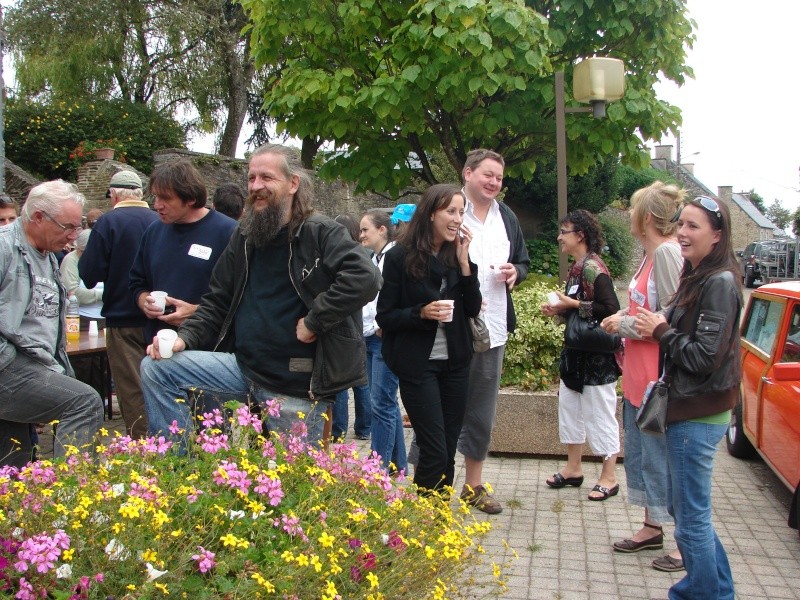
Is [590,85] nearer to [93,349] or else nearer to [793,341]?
[793,341]

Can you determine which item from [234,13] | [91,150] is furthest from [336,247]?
[234,13]

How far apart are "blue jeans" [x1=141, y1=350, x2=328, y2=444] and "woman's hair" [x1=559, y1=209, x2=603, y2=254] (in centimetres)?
266

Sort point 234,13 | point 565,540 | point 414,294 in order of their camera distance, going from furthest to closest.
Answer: point 234,13
point 565,540
point 414,294

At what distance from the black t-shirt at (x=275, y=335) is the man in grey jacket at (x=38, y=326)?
988 millimetres

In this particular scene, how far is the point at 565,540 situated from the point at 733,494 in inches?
70.1

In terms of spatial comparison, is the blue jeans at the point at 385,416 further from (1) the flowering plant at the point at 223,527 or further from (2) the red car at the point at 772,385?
(2) the red car at the point at 772,385

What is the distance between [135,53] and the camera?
23.8m

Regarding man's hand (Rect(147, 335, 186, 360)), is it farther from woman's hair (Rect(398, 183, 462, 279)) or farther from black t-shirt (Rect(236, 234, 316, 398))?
woman's hair (Rect(398, 183, 462, 279))

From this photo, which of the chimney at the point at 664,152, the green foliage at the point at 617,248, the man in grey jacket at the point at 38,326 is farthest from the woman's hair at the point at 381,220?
the chimney at the point at 664,152

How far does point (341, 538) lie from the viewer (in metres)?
2.56

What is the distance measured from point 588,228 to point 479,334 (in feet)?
4.82

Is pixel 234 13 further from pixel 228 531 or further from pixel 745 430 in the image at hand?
pixel 228 531

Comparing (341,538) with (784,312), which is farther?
(784,312)

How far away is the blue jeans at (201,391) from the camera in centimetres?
350
